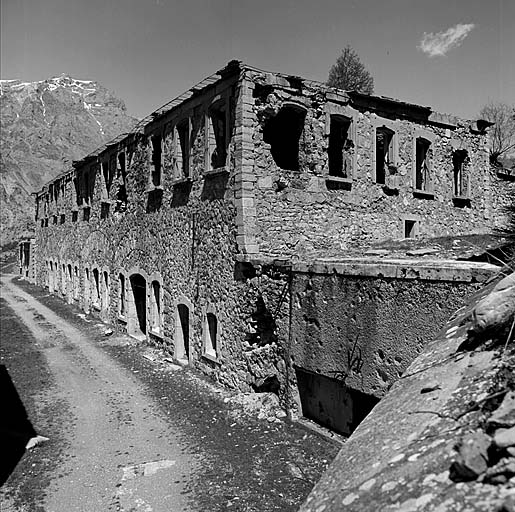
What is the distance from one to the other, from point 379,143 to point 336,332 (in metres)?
8.93

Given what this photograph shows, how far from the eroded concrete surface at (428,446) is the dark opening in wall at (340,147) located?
1020 cm

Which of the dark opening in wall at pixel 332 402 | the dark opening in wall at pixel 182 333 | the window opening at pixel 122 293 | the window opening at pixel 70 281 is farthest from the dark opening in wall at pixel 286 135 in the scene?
the window opening at pixel 70 281

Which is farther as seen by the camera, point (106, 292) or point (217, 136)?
point (106, 292)

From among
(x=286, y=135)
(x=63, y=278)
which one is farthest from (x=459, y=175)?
(x=63, y=278)

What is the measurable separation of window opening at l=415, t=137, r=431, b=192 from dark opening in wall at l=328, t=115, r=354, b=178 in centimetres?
268

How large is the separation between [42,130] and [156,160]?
91.6m

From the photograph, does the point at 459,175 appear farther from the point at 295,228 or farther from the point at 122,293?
the point at 122,293

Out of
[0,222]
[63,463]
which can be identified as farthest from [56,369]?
[0,222]

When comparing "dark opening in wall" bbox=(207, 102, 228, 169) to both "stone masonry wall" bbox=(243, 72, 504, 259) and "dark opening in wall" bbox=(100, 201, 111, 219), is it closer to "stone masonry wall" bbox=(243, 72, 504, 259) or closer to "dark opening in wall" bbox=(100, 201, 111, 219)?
"stone masonry wall" bbox=(243, 72, 504, 259)

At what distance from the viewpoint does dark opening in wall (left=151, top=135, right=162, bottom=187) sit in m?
16.8

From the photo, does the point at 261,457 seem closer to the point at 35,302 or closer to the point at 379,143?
the point at 379,143

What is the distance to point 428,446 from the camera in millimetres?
2697

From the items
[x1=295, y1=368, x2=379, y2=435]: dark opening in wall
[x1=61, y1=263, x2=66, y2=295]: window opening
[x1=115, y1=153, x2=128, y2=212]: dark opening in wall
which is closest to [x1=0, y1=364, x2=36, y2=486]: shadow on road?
[x1=295, y1=368, x2=379, y2=435]: dark opening in wall

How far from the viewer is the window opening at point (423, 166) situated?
15.5m
